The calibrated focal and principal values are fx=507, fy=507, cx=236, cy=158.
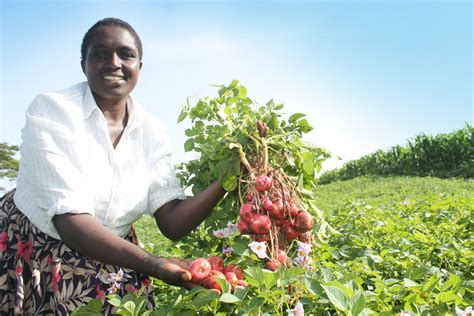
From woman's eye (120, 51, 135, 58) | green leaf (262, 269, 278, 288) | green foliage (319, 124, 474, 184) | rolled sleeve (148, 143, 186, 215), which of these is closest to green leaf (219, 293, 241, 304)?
green leaf (262, 269, 278, 288)

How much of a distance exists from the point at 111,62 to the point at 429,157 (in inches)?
683

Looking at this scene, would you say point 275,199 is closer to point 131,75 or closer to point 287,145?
point 287,145

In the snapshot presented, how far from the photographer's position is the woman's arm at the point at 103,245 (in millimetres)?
2229

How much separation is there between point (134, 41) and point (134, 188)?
0.79 m

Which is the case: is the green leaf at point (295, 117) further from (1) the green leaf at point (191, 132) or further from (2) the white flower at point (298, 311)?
(2) the white flower at point (298, 311)

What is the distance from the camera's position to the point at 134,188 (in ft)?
8.91

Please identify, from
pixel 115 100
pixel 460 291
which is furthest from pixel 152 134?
pixel 460 291

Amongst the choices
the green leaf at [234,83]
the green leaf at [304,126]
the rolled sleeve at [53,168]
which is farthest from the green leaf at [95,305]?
the green leaf at [234,83]

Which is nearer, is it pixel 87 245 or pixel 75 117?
pixel 87 245

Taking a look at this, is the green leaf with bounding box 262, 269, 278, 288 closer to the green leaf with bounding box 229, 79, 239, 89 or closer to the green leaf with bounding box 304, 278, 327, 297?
the green leaf with bounding box 304, 278, 327, 297

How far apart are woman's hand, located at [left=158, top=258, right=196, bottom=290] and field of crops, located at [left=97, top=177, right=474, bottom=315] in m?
0.04

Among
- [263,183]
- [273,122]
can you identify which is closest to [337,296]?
[263,183]

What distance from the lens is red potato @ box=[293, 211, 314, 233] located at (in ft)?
7.60

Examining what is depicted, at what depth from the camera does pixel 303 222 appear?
2.32m
